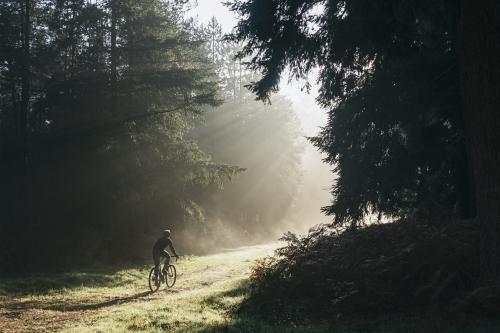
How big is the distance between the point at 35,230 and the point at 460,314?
2201 cm

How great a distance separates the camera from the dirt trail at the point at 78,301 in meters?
11.5

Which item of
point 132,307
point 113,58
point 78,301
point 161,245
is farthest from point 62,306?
point 113,58

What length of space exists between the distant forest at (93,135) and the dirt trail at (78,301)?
606 centimetres

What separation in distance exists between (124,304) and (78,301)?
186cm

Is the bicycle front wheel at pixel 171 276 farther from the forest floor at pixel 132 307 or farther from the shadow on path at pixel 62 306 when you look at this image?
the shadow on path at pixel 62 306

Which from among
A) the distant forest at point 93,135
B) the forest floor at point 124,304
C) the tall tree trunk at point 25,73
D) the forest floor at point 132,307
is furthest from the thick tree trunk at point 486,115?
the tall tree trunk at point 25,73

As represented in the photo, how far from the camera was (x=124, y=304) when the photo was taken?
46.3 feet

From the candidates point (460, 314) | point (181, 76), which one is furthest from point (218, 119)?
point (460, 314)

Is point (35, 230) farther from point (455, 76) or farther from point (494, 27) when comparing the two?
point (494, 27)

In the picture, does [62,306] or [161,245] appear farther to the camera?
[161,245]

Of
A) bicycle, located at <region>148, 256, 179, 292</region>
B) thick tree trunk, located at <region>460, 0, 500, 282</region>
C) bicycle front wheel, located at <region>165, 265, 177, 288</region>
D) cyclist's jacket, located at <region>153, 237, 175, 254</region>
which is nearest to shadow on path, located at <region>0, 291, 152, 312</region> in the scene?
bicycle, located at <region>148, 256, 179, 292</region>

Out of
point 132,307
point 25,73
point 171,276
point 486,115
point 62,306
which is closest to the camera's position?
point 486,115

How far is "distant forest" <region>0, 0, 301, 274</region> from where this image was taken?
23891 mm

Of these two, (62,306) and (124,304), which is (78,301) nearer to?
(62,306)
